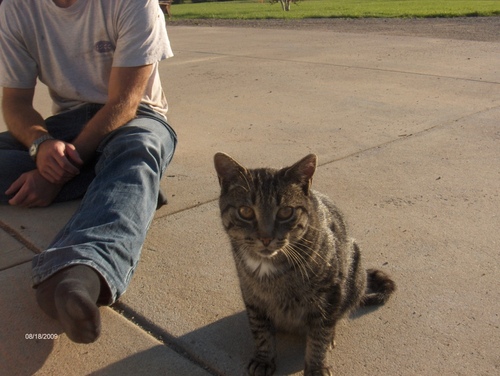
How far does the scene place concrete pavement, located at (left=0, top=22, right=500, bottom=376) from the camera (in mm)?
2500

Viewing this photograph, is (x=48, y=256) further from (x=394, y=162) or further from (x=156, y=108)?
(x=394, y=162)

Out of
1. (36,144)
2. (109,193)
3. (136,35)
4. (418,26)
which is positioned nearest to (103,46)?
(136,35)

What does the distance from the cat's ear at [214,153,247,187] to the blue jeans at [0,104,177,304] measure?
551 millimetres

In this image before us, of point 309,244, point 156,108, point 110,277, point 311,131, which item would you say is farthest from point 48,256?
point 311,131

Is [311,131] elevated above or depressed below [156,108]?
below

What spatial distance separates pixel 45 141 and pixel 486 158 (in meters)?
3.20

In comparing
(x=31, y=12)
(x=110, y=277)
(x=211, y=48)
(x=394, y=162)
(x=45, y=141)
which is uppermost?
(x=31, y=12)

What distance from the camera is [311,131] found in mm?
5488

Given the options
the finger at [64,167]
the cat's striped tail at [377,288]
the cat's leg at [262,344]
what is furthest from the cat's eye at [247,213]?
the finger at [64,167]

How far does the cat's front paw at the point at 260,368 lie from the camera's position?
236 centimetres

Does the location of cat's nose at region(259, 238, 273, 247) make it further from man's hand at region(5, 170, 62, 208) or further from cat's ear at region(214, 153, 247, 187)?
man's hand at region(5, 170, 62, 208)

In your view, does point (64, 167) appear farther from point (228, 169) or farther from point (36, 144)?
point (228, 169)
